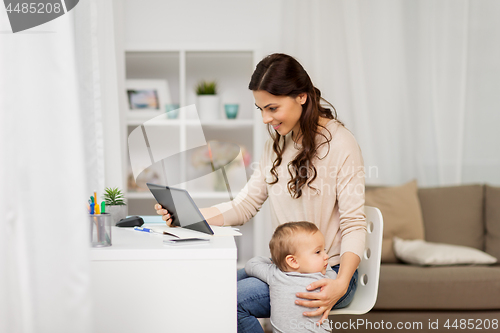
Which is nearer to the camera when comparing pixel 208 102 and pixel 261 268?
pixel 261 268

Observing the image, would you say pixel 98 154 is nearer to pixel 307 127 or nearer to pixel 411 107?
pixel 307 127

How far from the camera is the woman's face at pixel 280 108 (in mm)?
1272

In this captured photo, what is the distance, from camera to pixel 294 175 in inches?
54.1

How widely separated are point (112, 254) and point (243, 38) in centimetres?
215

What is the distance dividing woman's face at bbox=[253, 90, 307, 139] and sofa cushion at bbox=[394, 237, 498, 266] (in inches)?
46.5

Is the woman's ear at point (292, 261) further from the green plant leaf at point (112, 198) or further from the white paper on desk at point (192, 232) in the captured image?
the green plant leaf at point (112, 198)

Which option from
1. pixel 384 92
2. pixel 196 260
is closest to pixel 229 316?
pixel 196 260

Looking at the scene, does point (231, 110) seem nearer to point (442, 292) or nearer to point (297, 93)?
point (297, 93)

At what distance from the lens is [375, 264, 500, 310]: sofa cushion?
194 cm

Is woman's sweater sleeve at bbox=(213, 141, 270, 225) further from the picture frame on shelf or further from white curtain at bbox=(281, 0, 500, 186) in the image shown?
the picture frame on shelf

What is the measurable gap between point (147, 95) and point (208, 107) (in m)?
0.39

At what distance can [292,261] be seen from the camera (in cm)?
116

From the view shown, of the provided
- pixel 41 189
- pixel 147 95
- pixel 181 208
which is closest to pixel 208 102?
pixel 147 95

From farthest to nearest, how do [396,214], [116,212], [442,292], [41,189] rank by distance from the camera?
[396,214] < [442,292] < [116,212] < [41,189]
